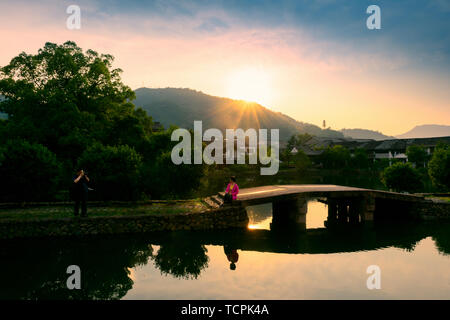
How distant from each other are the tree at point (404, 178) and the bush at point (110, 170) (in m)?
23.5

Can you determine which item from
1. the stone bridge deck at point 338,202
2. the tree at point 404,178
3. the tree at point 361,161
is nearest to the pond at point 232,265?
the stone bridge deck at point 338,202

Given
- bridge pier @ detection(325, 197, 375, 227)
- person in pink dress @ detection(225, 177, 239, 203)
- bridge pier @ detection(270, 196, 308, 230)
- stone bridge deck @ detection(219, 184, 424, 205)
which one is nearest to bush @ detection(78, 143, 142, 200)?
person in pink dress @ detection(225, 177, 239, 203)

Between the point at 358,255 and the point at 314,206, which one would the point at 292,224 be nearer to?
the point at 358,255

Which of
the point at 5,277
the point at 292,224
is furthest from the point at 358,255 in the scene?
the point at 5,277

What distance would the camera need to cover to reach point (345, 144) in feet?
367

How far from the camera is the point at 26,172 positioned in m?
21.5

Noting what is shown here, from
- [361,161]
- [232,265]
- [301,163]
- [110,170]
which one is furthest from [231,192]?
[361,161]

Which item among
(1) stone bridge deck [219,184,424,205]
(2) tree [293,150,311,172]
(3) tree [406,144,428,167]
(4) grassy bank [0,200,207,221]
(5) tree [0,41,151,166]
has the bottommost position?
(4) grassy bank [0,200,207,221]

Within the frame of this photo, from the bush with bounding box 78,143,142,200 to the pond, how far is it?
17.3 feet

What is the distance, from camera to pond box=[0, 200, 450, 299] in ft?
41.9

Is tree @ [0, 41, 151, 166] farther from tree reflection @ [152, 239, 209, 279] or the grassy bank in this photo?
tree reflection @ [152, 239, 209, 279]

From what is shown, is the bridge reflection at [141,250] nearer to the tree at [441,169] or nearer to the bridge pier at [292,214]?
the bridge pier at [292,214]

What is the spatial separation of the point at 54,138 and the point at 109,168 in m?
9.62

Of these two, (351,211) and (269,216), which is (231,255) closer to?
(269,216)
